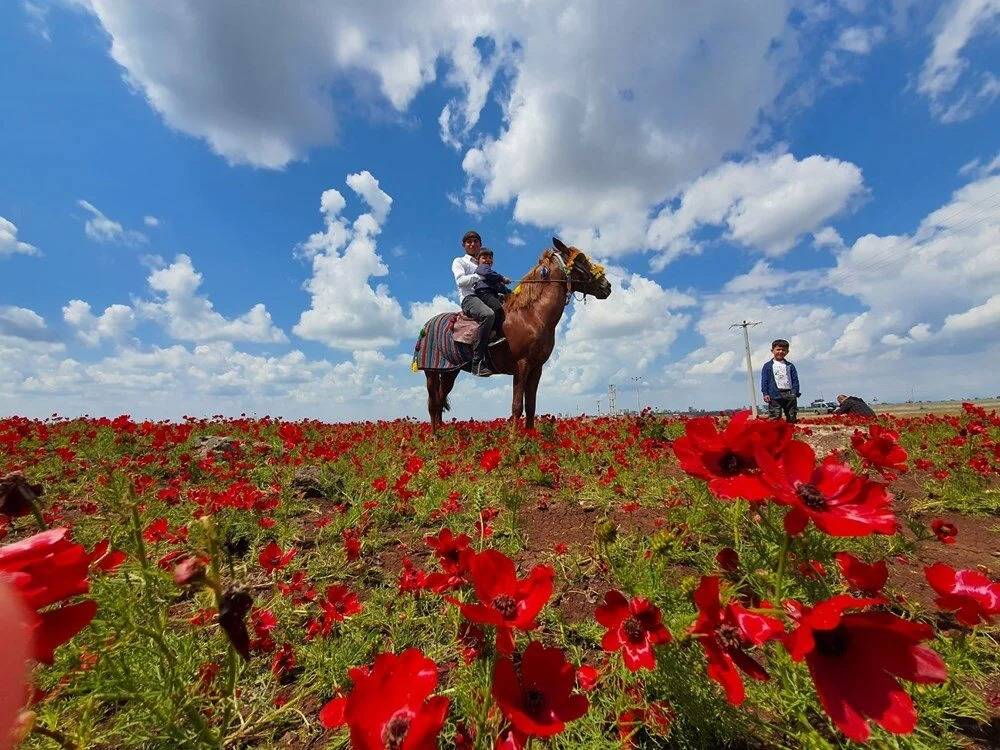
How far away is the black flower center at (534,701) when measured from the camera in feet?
2.94

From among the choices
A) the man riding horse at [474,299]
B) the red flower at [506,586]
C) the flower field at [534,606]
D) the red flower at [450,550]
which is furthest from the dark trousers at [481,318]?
the red flower at [506,586]

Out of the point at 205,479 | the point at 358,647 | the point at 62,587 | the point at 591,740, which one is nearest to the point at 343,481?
the point at 205,479

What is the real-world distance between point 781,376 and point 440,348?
20.8ft

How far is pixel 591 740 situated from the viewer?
156 cm

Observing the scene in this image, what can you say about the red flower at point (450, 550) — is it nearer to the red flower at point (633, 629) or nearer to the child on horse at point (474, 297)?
the red flower at point (633, 629)

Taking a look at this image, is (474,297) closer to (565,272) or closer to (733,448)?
(565,272)

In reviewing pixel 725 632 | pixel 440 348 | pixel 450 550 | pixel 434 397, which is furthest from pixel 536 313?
pixel 725 632

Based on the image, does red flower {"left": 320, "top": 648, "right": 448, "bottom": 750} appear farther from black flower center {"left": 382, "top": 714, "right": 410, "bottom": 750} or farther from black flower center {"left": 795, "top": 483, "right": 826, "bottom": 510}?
black flower center {"left": 795, "top": 483, "right": 826, "bottom": 510}

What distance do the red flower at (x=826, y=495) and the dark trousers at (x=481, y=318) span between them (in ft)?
22.5

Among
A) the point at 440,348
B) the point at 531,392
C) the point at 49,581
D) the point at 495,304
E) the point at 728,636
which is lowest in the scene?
the point at 728,636

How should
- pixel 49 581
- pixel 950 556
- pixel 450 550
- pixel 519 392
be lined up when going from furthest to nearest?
pixel 519 392 < pixel 950 556 < pixel 450 550 < pixel 49 581

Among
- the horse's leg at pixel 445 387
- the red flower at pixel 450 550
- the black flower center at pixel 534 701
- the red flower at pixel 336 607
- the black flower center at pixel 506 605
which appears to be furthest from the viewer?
the horse's leg at pixel 445 387

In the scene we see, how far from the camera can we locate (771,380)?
29.1 ft

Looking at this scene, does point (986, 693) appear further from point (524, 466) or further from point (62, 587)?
point (524, 466)
